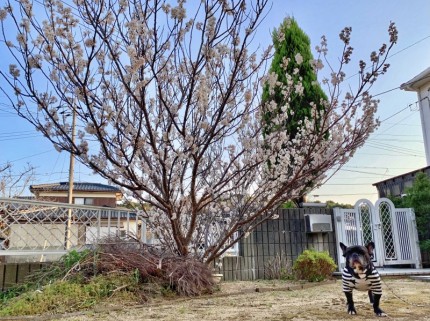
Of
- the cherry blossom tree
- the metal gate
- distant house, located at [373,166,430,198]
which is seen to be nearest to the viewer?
the cherry blossom tree

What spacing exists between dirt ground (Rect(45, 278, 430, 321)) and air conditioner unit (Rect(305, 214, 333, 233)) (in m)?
1.77

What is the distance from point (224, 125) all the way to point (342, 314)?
6.82 ft

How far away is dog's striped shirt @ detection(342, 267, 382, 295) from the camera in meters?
2.91

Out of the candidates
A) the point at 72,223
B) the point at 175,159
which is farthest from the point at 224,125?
the point at 72,223

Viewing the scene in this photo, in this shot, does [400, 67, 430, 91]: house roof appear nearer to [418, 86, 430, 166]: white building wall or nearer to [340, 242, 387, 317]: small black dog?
[418, 86, 430, 166]: white building wall

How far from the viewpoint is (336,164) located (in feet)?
15.0

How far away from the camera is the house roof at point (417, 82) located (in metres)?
9.87

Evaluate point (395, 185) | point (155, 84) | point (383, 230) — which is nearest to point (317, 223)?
point (383, 230)

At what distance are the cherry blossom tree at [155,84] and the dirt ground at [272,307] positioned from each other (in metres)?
0.89

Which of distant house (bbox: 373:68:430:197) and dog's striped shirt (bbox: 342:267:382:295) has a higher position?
distant house (bbox: 373:68:430:197)

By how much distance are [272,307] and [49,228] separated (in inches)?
125

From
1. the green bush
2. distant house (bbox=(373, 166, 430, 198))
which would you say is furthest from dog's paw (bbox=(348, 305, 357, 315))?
distant house (bbox=(373, 166, 430, 198))

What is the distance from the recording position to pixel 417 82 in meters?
10.2

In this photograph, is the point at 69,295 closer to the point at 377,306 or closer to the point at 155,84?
the point at 155,84
